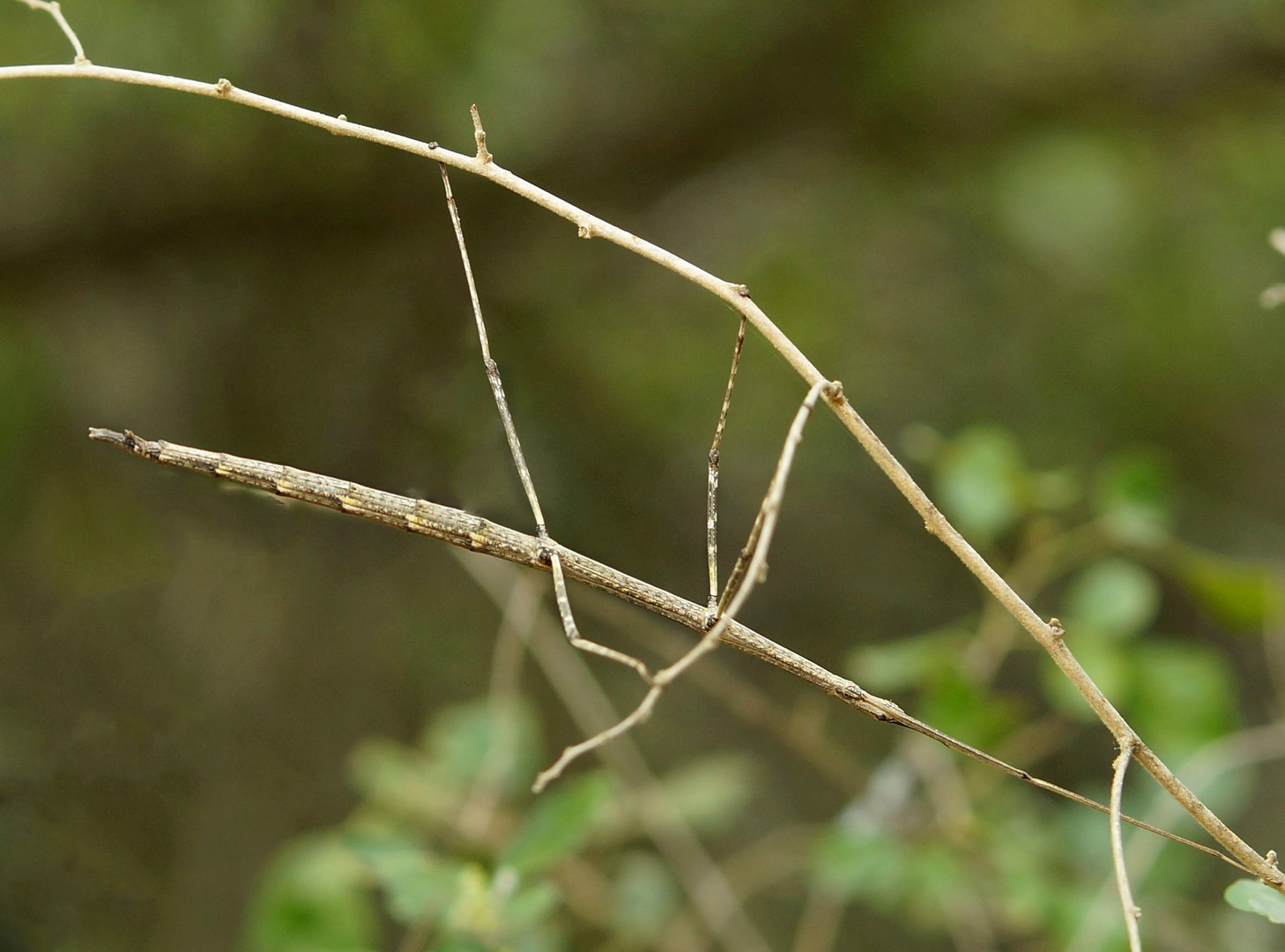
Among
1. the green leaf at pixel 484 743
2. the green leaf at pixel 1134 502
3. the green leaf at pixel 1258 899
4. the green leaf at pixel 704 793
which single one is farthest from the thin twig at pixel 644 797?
the green leaf at pixel 1258 899

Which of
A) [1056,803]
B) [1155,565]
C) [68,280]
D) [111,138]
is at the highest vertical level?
[1155,565]

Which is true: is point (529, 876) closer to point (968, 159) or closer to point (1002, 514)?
point (1002, 514)

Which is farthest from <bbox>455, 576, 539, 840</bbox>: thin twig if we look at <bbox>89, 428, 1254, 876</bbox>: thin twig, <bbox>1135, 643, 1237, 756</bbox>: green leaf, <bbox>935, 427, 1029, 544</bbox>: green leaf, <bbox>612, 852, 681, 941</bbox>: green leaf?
<bbox>1135, 643, 1237, 756</bbox>: green leaf

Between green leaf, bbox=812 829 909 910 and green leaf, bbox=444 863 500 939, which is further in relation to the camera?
green leaf, bbox=812 829 909 910

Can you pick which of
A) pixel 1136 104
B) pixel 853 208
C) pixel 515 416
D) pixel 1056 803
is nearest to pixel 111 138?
pixel 515 416

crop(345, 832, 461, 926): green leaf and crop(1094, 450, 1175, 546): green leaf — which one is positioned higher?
crop(1094, 450, 1175, 546): green leaf

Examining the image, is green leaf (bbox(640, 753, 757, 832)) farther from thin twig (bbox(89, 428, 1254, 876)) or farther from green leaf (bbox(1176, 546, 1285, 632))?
green leaf (bbox(1176, 546, 1285, 632))

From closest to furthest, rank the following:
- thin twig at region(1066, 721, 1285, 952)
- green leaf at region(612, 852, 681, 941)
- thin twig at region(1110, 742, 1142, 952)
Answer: thin twig at region(1110, 742, 1142, 952)
thin twig at region(1066, 721, 1285, 952)
green leaf at region(612, 852, 681, 941)

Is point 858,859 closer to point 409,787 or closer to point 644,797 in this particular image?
point 644,797
